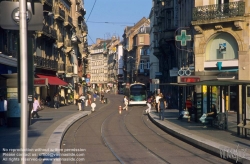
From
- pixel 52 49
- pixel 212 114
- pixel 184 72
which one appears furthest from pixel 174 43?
pixel 212 114

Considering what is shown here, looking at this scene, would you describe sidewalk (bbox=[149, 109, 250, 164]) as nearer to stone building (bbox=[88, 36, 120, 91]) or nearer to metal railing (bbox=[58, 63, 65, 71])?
metal railing (bbox=[58, 63, 65, 71])

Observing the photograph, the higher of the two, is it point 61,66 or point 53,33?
point 53,33

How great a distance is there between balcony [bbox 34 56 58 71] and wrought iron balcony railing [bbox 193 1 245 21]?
17991mm

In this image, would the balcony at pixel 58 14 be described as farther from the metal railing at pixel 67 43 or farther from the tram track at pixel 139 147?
the tram track at pixel 139 147

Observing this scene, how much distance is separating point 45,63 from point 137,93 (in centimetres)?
1383

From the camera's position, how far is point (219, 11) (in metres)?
36.0

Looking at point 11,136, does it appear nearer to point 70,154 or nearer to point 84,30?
point 70,154

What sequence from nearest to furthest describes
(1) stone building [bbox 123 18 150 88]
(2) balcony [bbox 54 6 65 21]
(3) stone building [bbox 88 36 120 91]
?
(2) balcony [bbox 54 6 65 21], (1) stone building [bbox 123 18 150 88], (3) stone building [bbox 88 36 120 91]

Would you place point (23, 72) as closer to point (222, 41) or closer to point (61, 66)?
point (222, 41)

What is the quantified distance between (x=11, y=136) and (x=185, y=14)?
29.0 metres

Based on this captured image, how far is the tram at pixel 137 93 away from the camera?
60.5m

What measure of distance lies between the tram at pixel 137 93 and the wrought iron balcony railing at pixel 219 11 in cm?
2423

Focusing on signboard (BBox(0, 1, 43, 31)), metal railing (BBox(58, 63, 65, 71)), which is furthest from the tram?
signboard (BBox(0, 1, 43, 31))

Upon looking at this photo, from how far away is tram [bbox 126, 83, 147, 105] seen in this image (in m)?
60.5
